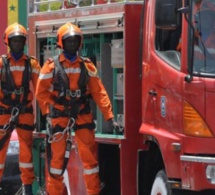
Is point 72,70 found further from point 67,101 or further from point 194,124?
point 194,124

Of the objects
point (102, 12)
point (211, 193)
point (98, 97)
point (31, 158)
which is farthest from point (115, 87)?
point (211, 193)

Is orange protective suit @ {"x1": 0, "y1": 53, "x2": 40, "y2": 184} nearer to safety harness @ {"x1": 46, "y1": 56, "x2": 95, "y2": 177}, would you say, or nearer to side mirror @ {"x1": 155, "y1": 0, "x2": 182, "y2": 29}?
safety harness @ {"x1": 46, "y1": 56, "x2": 95, "y2": 177}

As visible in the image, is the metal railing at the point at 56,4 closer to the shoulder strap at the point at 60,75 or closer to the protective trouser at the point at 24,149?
the shoulder strap at the point at 60,75

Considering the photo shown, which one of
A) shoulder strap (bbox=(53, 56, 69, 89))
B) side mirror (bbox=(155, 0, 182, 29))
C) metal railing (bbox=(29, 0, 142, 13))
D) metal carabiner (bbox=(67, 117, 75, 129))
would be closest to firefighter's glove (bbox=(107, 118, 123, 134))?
metal carabiner (bbox=(67, 117, 75, 129))

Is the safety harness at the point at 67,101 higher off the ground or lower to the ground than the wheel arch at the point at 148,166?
higher

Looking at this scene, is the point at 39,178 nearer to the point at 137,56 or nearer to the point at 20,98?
the point at 20,98

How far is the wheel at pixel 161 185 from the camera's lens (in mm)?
6777

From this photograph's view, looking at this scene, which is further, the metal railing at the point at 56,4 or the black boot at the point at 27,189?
the black boot at the point at 27,189

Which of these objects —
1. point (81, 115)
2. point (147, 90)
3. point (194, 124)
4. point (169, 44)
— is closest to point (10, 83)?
point (81, 115)

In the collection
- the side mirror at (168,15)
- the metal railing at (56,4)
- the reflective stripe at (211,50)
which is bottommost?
the reflective stripe at (211,50)

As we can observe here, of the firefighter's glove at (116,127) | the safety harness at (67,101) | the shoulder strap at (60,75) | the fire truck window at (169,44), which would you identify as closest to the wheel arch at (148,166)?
the firefighter's glove at (116,127)

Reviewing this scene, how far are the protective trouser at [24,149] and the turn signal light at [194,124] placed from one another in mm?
3038

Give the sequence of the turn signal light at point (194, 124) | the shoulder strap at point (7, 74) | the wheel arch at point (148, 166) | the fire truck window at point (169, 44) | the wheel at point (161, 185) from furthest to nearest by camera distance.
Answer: the shoulder strap at point (7, 74), the wheel arch at point (148, 166), the wheel at point (161, 185), the fire truck window at point (169, 44), the turn signal light at point (194, 124)

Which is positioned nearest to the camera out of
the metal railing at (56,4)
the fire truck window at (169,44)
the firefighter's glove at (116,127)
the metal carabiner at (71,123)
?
the fire truck window at (169,44)
